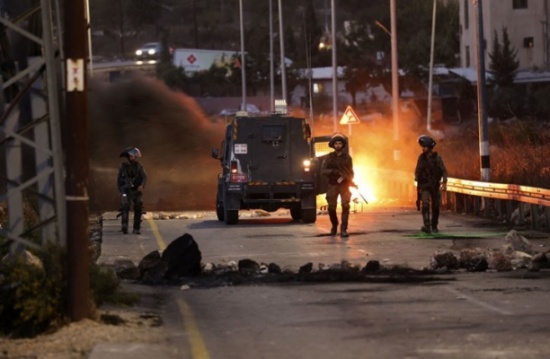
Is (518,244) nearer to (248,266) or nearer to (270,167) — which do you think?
(248,266)

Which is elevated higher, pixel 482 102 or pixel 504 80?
pixel 504 80

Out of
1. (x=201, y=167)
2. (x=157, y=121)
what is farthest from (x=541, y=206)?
(x=157, y=121)

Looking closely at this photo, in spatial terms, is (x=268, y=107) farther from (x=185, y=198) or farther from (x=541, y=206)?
(x=541, y=206)

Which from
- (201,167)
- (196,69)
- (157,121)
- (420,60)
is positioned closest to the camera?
(201,167)

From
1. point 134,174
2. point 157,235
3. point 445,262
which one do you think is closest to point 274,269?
point 445,262

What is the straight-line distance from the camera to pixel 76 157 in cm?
1127

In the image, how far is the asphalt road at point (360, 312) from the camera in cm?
1071

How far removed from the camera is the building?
82500 mm

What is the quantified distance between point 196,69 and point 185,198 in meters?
62.3

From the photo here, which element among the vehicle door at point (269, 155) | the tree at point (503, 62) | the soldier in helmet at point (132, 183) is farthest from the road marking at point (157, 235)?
the tree at point (503, 62)

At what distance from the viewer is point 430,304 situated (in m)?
13.3

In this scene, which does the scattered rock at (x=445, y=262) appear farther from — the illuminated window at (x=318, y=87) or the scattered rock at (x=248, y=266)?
the illuminated window at (x=318, y=87)

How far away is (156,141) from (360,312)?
5315 cm

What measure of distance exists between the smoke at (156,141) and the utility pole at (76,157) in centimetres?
2779
